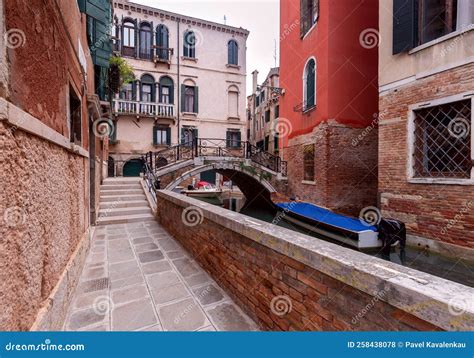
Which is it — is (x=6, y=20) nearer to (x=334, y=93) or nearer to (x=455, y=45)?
(x=455, y=45)

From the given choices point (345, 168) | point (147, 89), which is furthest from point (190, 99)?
point (345, 168)

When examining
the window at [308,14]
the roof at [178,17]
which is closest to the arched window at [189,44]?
the roof at [178,17]

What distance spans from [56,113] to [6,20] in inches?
48.5

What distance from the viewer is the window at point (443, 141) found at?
16.2 ft

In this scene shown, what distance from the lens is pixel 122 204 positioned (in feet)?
24.7

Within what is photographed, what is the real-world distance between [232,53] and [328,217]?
16.2 m

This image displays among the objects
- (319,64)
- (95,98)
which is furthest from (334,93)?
(95,98)

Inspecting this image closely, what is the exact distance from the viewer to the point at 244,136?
18.7 metres

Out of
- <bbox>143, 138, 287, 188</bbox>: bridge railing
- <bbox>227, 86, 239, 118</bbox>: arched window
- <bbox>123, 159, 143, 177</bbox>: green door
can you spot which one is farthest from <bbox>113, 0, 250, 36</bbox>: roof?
<bbox>123, 159, 143, 177</bbox>: green door

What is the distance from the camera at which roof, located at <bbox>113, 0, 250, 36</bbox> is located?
50.4 feet

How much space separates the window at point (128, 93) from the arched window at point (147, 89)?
57cm

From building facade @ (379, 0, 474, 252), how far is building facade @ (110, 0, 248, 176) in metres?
12.8

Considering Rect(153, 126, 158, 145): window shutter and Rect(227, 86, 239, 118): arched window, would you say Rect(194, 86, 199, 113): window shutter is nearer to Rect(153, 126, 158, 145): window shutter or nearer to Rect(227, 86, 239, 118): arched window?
Rect(227, 86, 239, 118): arched window

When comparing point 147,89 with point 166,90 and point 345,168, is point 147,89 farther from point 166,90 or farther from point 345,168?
point 345,168
